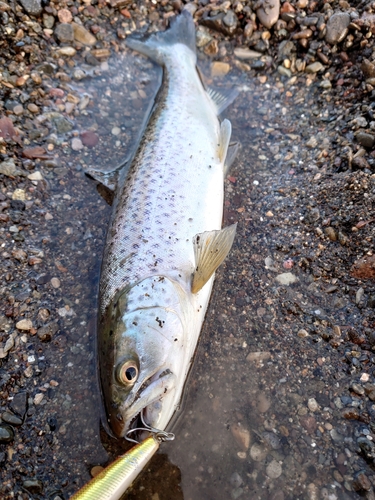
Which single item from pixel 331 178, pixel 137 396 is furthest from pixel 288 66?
pixel 137 396

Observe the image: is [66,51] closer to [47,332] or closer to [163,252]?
[163,252]

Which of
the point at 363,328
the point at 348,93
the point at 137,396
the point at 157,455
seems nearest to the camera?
the point at 137,396

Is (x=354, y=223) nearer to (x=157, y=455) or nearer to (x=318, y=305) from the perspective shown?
(x=318, y=305)

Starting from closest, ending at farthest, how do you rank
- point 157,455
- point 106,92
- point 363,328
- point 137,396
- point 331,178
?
point 137,396 → point 157,455 → point 363,328 → point 331,178 → point 106,92

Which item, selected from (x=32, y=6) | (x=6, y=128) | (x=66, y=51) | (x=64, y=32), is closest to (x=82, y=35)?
(x=64, y=32)

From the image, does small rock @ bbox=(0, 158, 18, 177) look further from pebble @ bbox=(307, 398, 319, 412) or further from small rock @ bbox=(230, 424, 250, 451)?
pebble @ bbox=(307, 398, 319, 412)

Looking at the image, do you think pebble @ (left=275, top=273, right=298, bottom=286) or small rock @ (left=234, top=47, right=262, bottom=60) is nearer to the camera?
pebble @ (left=275, top=273, right=298, bottom=286)

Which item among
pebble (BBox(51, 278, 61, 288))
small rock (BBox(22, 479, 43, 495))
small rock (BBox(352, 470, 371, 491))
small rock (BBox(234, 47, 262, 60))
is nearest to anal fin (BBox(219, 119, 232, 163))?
small rock (BBox(234, 47, 262, 60))
